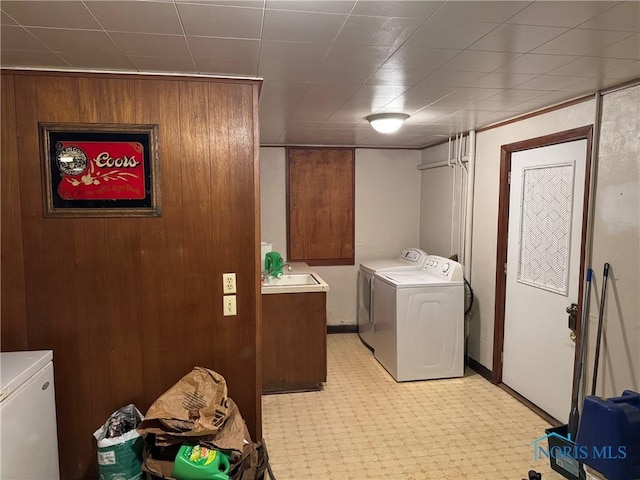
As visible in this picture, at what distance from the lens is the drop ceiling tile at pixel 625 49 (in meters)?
1.78

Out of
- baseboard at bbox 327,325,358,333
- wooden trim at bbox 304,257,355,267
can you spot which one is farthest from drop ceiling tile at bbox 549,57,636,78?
baseboard at bbox 327,325,358,333

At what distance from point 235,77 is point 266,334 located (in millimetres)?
2111

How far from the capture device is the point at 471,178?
13.3ft

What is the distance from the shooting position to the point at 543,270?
320 cm

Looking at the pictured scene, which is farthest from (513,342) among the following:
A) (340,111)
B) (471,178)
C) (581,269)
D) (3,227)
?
(3,227)

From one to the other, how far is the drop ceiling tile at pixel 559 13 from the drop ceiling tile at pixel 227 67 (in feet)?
3.80

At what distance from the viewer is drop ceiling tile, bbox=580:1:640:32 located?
58.0 inches

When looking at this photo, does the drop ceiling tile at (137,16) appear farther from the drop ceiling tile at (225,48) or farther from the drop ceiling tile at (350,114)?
the drop ceiling tile at (350,114)

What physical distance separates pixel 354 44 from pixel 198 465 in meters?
1.93

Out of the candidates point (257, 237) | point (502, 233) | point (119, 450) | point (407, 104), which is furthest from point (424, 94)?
point (119, 450)

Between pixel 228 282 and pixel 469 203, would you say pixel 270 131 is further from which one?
pixel 228 282

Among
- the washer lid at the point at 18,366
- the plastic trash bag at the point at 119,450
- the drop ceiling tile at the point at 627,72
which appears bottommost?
the plastic trash bag at the point at 119,450

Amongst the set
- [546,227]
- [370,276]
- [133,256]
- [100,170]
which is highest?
[100,170]

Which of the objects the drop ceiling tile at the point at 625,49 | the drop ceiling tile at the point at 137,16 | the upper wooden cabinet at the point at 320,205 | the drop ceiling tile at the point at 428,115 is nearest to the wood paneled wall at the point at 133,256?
the drop ceiling tile at the point at 137,16
